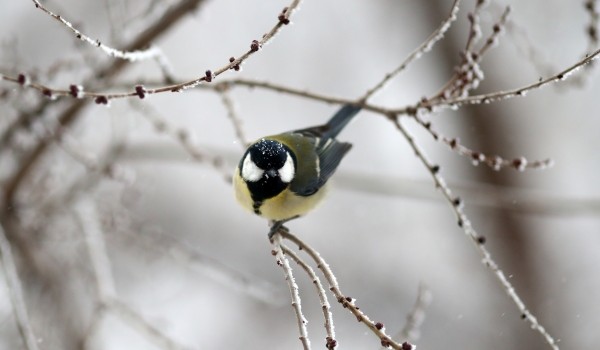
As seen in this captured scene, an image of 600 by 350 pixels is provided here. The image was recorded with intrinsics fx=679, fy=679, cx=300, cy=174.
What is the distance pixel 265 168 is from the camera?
227cm

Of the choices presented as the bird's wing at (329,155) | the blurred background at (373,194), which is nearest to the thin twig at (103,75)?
the bird's wing at (329,155)

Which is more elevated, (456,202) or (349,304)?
(456,202)

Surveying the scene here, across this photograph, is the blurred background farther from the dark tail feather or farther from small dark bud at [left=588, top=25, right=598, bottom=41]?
small dark bud at [left=588, top=25, right=598, bottom=41]

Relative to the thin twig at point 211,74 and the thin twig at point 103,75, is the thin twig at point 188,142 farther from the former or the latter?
the thin twig at point 211,74

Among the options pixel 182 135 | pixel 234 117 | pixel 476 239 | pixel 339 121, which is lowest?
pixel 476 239


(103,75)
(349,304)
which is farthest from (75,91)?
(103,75)

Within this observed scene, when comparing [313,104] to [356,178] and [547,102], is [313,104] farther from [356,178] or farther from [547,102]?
[356,178]

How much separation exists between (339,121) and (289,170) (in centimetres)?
41

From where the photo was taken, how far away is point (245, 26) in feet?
25.5

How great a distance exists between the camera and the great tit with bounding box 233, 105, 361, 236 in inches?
89.0

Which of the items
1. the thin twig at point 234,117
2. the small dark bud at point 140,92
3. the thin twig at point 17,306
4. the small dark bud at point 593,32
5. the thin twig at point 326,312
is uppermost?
the small dark bud at point 593,32

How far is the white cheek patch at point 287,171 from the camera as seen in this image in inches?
92.6

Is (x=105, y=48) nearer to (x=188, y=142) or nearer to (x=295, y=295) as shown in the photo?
(x=295, y=295)

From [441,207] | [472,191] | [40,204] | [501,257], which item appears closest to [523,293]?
[501,257]
